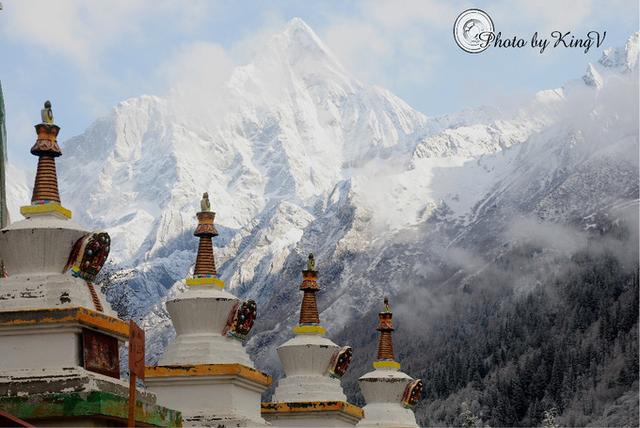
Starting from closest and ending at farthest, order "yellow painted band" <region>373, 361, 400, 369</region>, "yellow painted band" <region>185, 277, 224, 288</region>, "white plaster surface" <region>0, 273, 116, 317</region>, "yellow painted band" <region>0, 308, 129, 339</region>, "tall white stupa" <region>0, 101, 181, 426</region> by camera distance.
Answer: "tall white stupa" <region>0, 101, 181, 426</region> < "yellow painted band" <region>0, 308, 129, 339</region> < "white plaster surface" <region>0, 273, 116, 317</region> < "yellow painted band" <region>185, 277, 224, 288</region> < "yellow painted band" <region>373, 361, 400, 369</region>

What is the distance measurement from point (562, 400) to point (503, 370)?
2111 centimetres

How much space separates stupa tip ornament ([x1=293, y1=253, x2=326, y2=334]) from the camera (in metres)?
26.0

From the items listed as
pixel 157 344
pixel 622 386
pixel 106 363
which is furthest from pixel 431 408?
pixel 106 363

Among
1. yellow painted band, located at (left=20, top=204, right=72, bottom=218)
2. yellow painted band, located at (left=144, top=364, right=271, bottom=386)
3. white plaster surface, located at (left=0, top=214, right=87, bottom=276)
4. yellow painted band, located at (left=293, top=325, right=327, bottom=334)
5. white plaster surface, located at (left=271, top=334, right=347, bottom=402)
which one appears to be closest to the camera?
white plaster surface, located at (left=0, top=214, right=87, bottom=276)

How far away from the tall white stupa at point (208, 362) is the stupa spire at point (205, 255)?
0.02 metres

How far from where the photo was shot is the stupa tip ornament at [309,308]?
25969mm

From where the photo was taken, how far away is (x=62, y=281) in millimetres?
14273

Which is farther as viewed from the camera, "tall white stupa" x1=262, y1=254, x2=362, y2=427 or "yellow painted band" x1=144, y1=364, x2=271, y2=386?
"tall white stupa" x1=262, y1=254, x2=362, y2=427

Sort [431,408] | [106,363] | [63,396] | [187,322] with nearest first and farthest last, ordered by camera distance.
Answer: [63,396] < [106,363] < [187,322] < [431,408]

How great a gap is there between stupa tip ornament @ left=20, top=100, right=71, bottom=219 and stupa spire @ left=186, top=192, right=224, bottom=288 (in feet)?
20.7

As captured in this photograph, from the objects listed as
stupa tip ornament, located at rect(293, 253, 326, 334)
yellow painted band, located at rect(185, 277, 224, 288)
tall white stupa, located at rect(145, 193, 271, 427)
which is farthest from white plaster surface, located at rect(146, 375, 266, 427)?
stupa tip ornament, located at rect(293, 253, 326, 334)

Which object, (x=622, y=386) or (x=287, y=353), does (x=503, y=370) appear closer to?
(x=622, y=386)

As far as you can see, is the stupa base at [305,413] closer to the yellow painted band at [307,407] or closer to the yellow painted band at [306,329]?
the yellow painted band at [307,407]

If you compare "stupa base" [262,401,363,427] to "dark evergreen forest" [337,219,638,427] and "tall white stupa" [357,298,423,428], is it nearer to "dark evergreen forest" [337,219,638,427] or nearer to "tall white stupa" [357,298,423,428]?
"tall white stupa" [357,298,423,428]
